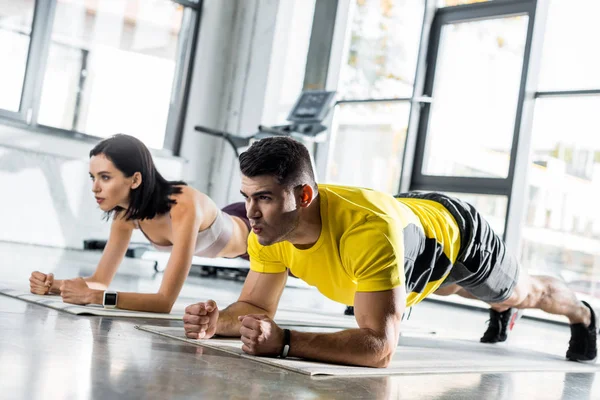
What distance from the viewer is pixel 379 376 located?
1978 mm

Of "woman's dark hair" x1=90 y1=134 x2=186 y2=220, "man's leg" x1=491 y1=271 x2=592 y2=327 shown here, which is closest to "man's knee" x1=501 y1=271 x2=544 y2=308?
"man's leg" x1=491 y1=271 x2=592 y2=327

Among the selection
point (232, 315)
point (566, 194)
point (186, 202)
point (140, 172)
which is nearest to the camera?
point (232, 315)

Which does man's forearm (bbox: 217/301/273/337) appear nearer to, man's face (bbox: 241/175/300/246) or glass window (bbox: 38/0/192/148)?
man's face (bbox: 241/175/300/246)

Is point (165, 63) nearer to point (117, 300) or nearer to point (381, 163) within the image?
point (381, 163)

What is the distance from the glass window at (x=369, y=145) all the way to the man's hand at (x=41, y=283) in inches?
160

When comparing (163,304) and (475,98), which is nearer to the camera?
(163,304)

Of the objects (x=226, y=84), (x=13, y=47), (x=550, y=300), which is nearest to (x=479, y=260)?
(x=550, y=300)

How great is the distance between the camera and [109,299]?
8.52ft

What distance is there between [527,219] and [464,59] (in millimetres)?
1504

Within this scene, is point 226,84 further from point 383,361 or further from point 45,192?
point 383,361

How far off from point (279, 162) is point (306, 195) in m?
0.12

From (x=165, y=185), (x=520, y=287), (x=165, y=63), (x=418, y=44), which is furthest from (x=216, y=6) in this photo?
(x=520, y=287)

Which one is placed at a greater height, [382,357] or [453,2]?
[453,2]

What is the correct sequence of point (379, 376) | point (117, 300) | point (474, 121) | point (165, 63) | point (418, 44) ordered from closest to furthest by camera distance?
point (379, 376) < point (117, 300) < point (474, 121) < point (418, 44) < point (165, 63)
